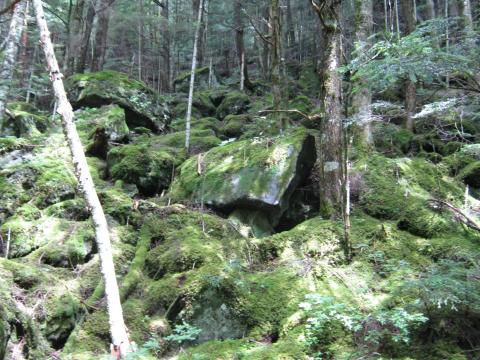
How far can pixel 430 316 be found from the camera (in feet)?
16.7

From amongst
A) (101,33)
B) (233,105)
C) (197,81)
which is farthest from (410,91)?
(101,33)

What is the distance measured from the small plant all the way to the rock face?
3130mm

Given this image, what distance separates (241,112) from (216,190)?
999cm

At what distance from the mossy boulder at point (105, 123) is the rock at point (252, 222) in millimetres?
5239

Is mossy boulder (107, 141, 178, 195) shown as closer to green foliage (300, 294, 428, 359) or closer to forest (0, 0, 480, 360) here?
forest (0, 0, 480, 360)

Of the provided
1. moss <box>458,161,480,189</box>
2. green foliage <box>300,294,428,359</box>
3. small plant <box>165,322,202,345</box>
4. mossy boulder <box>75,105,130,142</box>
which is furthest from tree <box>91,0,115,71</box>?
green foliage <box>300,294,428,359</box>

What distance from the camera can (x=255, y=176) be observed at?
28.0ft

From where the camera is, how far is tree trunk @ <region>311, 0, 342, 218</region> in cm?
745

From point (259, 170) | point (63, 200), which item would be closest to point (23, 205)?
point (63, 200)

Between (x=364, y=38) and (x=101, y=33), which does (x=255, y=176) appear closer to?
(x=364, y=38)

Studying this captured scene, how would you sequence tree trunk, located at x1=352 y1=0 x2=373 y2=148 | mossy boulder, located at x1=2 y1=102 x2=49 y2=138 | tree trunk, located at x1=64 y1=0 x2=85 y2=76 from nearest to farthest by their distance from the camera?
tree trunk, located at x1=352 y1=0 x2=373 y2=148 < mossy boulder, located at x1=2 y1=102 x2=49 y2=138 < tree trunk, located at x1=64 y1=0 x2=85 y2=76

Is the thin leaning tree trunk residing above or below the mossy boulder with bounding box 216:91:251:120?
below

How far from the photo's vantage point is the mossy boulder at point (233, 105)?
1830 cm

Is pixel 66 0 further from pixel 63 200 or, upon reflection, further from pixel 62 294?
pixel 62 294
